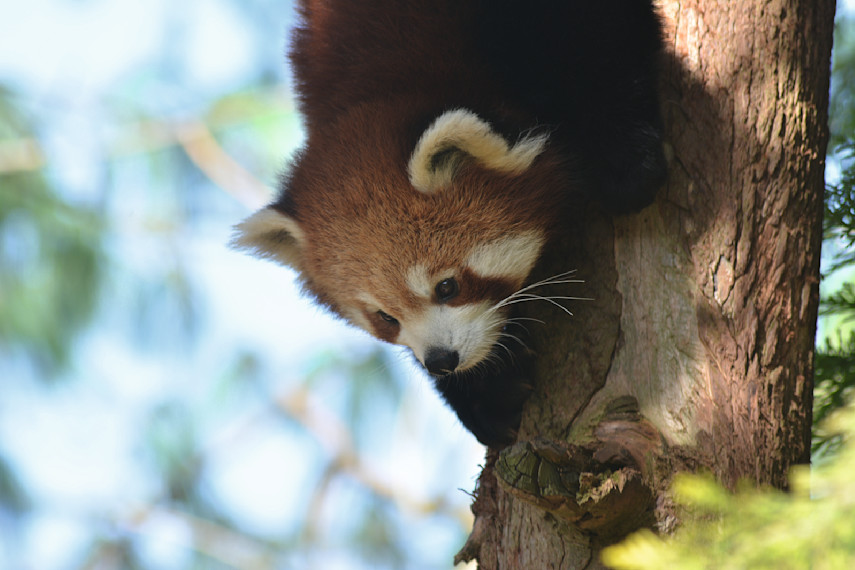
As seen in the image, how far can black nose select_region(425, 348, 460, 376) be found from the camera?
2.82 meters

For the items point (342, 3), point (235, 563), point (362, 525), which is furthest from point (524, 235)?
point (235, 563)

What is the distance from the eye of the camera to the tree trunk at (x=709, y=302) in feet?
6.85

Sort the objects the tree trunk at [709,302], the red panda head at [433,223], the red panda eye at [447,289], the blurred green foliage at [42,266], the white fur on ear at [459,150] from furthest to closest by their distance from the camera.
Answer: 1. the blurred green foliage at [42,266]
2. the red panda eye at [447,289]
3. the red panda head at [433,223]
4. the white fur on ear at [459,150]
5. the tree trunk at [709,302]

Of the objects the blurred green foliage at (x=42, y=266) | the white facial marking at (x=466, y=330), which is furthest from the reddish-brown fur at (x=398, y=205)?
the blurred green foliage at (x=42, y=266)

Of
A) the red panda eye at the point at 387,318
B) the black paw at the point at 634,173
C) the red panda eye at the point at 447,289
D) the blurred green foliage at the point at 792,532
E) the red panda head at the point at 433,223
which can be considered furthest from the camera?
the red panda eye at the point at 387,318

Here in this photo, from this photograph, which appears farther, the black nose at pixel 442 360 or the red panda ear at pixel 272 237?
the red panda ear at pixel 272 237

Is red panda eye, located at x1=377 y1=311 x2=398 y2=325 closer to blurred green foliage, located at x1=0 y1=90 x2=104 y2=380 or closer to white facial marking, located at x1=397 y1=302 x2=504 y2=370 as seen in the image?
white facial marking, located at x1=397 y1=302 x2=504 y2=370

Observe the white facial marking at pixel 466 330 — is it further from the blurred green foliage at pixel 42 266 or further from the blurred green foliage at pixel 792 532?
the blurred green foliage at pixel 42 266

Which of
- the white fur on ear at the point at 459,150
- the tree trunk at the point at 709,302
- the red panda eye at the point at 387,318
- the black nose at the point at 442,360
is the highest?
the white fur on ear at the point at 459,150

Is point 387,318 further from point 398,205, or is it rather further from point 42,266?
point 42,266

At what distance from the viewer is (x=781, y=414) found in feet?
7.08

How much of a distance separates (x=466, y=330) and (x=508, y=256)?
313 mm

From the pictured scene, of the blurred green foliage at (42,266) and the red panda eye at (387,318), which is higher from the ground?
the blurred green foliage at (42,266)

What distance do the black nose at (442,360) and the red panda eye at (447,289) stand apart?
0.62ft
